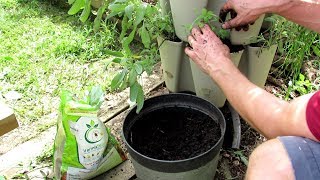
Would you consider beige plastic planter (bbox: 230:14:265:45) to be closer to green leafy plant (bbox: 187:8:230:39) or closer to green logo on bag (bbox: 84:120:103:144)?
green leafy plant (bbox: 187:8:230:39)

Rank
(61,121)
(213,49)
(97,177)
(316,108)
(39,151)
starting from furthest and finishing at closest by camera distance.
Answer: (39,151) → (97,177) → (61,121) → (213,49) → (316,108)

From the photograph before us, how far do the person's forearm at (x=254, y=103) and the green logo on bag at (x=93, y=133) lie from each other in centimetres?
54

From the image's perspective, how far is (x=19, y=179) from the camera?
1.84 meters

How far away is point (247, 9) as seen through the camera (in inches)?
59.0

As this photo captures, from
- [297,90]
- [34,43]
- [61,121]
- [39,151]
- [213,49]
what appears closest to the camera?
[213,49]

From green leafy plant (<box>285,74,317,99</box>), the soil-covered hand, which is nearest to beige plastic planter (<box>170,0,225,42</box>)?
the soil-covered hand

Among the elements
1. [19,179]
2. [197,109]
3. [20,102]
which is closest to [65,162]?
[19,179]

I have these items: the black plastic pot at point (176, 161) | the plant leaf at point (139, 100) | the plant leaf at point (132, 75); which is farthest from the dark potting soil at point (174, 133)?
the plant leaf at point (132, 75)

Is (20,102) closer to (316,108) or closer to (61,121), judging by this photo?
Answer: (61,121)

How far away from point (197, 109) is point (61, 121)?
572mm

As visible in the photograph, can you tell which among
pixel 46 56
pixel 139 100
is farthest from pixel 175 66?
pixel 46 56

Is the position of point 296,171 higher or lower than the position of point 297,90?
higher

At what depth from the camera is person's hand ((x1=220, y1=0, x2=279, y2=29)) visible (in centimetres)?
149

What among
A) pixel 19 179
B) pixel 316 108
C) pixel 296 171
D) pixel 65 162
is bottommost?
pixel 19 179
